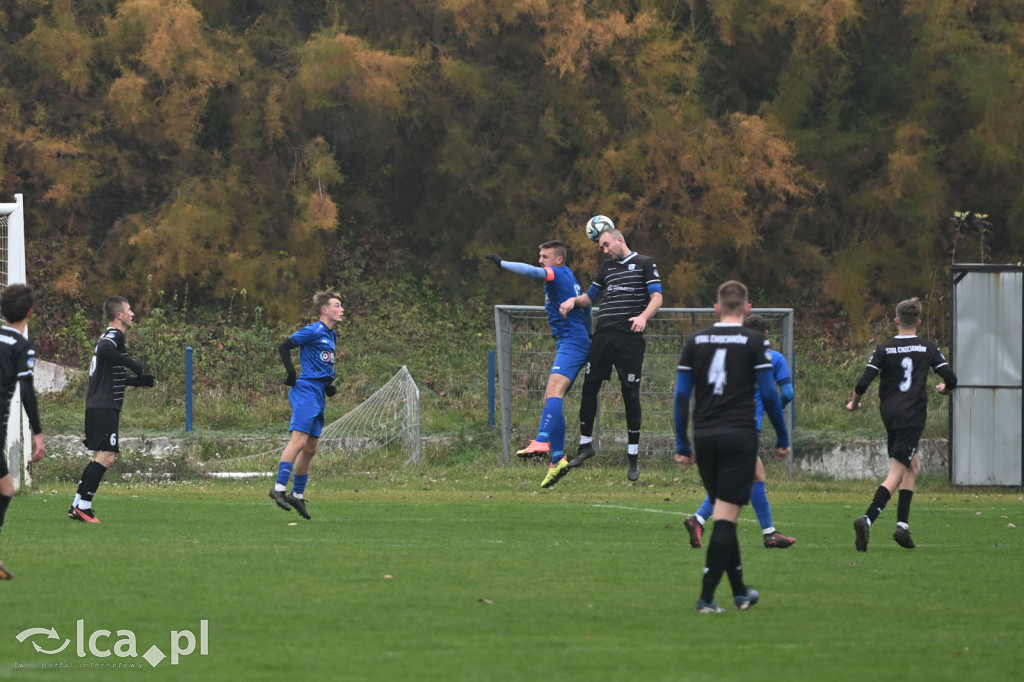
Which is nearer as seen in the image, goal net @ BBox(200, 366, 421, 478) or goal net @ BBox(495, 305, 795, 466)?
goal net @ BBox(495, 305, 795, 466)

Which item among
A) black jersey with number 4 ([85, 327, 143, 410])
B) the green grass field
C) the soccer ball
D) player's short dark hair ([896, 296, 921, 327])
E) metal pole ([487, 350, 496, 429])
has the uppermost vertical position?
the soccer ball

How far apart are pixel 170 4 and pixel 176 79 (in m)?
1.44

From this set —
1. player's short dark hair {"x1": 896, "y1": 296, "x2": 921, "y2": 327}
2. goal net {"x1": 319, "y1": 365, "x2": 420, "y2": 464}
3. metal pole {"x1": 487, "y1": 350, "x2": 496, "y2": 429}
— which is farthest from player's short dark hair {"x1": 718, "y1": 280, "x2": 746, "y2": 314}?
metal pole {"x1": 487, "y1": 350, "x2": 496, "y2": 429}

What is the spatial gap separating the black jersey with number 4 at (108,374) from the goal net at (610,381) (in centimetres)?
853

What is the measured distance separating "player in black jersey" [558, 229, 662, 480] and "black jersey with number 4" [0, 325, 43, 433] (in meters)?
5.49

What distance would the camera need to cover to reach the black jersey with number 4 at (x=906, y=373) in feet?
36.8

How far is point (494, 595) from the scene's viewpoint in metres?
8.39

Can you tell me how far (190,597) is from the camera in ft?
26.5

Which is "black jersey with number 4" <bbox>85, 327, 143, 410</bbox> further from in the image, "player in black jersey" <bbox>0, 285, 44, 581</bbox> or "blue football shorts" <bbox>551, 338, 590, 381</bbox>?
"blue football shorts" <bbox>551, 338, 590, 381</bbox>

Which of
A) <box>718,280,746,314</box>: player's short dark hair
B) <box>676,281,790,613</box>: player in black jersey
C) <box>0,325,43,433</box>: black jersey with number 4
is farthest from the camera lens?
<box>0,325,43,433</box>: black jersey with number 4

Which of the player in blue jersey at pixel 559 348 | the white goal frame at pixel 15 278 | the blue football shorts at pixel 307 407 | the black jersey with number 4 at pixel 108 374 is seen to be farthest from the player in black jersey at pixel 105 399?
the player in blue jersey at pixel 559 348

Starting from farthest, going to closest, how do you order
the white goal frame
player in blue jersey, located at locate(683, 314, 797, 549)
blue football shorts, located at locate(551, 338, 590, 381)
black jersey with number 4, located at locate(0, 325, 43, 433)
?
the white goal frame → blue football shorts, located at locate(551, 338, 590, 381) → player in blue jersey, located at locate(683, 314, 797, 549) → black jersey with number 4, located at locate(0, 325, 43, 433)

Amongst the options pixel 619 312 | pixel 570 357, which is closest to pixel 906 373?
pixel 619 312

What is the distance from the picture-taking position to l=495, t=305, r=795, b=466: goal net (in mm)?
20375
